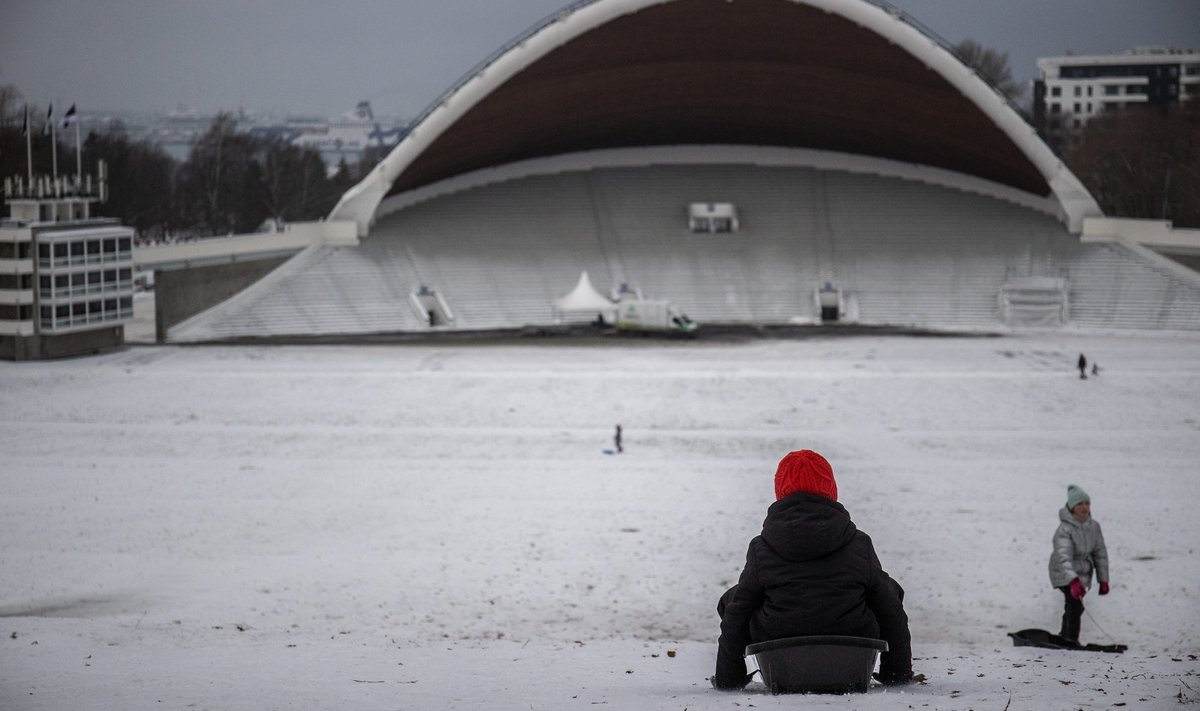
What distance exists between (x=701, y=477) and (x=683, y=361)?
47.0ft

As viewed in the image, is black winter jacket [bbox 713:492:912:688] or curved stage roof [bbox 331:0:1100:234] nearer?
black winter jacket [bbox 713:492:912:688]

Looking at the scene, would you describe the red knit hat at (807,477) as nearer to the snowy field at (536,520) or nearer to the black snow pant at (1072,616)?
the snowy field at (536,520)

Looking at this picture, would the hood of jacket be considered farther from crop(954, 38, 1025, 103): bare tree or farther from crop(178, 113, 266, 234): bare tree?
crop(954, 38, 1025, 103): bare tree

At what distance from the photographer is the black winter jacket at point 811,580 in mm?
6035

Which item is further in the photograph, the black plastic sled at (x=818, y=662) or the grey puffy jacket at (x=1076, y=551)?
the grey puffy jacket at (x=1076, y=551)

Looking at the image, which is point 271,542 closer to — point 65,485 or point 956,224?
point 65,485

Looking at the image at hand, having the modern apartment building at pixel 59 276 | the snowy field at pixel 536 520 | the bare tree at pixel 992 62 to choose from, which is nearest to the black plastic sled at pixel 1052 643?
the snowy field at pixel 536 520

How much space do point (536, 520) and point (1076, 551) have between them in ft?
30.3

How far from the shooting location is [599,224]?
53.4m

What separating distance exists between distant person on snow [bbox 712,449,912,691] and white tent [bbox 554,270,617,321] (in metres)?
39.5

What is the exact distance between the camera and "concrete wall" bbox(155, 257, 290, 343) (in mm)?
42906

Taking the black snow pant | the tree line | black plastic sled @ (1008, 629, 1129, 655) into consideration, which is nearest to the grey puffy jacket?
the black snow pant

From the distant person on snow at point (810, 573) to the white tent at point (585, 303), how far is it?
39.5 m

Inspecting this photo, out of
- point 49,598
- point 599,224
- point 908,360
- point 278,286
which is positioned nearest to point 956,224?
point 599,224
